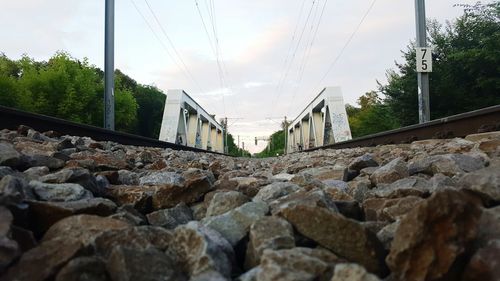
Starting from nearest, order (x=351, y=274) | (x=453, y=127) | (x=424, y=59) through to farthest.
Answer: (x=351, y=274) → (x=453, y=127) → (x=424, y=59)

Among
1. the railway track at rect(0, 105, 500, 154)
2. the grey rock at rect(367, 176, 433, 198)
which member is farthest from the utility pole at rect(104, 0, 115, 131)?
the grey rock at rect(367, 176, 433, 198)

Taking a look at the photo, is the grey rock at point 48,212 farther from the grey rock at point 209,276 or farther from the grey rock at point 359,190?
the grey rock at point 359,190

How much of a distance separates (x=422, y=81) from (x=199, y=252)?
9.90 meters

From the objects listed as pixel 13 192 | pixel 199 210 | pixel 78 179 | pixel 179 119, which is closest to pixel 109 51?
pixel 78 179

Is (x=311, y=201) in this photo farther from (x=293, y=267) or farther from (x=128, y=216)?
(x=128, y=216)

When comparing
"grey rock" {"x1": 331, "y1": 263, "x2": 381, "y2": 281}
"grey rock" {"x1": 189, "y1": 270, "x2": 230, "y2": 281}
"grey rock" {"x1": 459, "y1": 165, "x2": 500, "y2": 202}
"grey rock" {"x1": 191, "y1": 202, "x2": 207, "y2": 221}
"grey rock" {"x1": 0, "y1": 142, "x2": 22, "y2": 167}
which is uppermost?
"grey rock" {"x1": 0, "y1": 142, "x2": 22, "y2": 167}

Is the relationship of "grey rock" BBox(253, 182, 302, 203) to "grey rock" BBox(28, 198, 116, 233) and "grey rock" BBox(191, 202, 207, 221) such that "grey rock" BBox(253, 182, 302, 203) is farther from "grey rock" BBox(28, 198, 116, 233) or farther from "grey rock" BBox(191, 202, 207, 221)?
"grey rock" BBox(28, 198, 116, 233)

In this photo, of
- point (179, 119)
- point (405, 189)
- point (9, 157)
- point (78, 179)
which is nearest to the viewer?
point (405, 189)

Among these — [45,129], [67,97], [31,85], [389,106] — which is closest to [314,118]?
[389,106]

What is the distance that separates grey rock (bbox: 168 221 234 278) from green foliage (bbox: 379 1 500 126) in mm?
16066

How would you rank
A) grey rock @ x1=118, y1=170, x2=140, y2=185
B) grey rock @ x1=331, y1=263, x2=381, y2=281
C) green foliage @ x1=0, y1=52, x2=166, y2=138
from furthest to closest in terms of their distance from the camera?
1. green foliage @ x1=0, y1=52, x2=166, y2=138
2. grey rock @ x1=118, y1=170, x2=140, y2=185
3. grey rock @ x1=331, y1=263, x2=381, y2=281

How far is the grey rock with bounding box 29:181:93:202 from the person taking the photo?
1487 mm

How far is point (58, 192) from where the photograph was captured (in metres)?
1.53

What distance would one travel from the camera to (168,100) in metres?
A: 22.2
